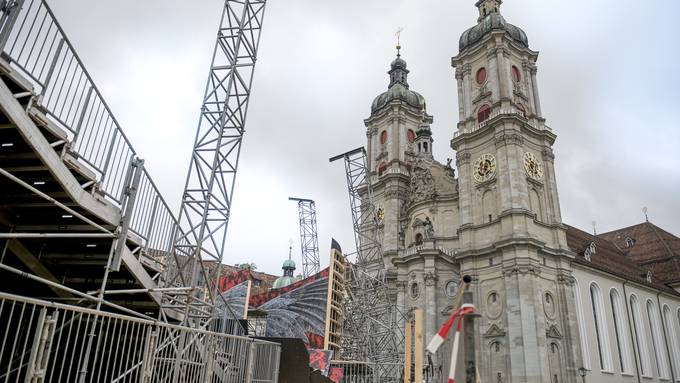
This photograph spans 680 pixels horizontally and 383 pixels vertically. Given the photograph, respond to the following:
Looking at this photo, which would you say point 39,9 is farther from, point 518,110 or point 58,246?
point 518,110

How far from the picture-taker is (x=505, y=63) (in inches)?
1596

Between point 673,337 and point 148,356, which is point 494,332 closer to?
point 673,337

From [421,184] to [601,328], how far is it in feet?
57.8

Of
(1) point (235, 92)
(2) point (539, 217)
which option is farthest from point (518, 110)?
(1) point (235, 92)

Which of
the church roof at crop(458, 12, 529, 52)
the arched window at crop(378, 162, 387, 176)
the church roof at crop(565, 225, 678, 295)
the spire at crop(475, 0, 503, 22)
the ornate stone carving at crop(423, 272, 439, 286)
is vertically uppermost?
the spire at crop(475, 0, 503, 22)

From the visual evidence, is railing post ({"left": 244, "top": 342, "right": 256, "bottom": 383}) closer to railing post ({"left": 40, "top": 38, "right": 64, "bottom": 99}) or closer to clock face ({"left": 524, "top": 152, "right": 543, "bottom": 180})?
railing post ({"left": 40, "top": 38, "right": 64, "bottom": 99})

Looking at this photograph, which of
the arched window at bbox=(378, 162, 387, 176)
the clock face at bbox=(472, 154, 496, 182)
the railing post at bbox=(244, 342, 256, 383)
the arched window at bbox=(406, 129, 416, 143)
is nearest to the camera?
the railing post at bbox=(244, 342, 256, 383)

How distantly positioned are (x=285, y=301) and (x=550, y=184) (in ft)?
71.6

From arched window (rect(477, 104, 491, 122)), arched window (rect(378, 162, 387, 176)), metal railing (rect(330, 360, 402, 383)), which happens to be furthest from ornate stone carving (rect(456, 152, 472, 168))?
metal railing (rect(330, 360, 402, 383))

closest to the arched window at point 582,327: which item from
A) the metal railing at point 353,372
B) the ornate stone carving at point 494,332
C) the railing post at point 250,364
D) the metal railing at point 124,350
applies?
the ornate stone carving at point 494,332

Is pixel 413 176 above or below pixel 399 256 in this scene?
above

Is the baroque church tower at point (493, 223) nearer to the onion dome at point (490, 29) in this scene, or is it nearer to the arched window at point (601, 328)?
the onion dome at point (490, 29)

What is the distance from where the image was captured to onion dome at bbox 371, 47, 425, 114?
52.8 m

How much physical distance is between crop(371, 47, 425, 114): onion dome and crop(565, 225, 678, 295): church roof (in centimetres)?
1970
